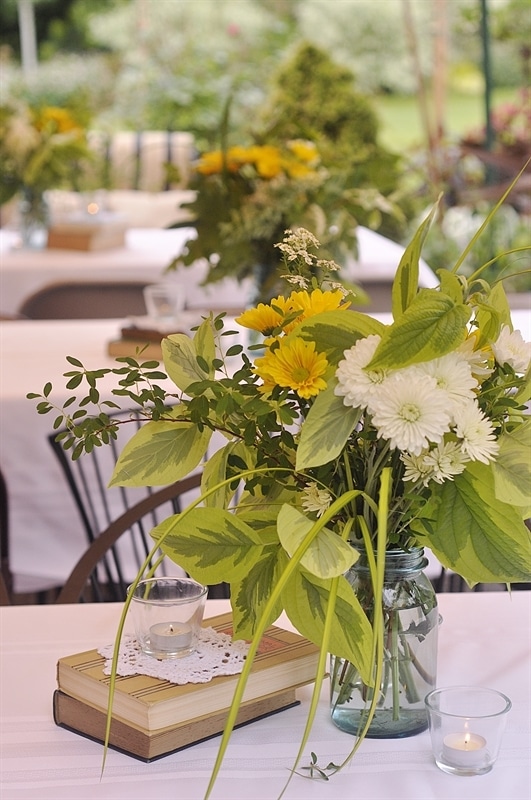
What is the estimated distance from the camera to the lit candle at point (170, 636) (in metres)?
1.00

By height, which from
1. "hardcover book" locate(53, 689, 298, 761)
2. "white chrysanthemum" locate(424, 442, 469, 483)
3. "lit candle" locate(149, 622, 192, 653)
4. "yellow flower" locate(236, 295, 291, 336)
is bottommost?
"hardcover book" locate(53, 689, 298, 761)

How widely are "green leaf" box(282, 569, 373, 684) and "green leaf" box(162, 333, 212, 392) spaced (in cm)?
18

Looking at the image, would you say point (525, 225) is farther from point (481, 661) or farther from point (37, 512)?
point (481, 661)

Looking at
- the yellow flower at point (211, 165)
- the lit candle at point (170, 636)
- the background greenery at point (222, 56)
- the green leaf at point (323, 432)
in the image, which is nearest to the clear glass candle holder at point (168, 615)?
the lit candle at point (170, 636)

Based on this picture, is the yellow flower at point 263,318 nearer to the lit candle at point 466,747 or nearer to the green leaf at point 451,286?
the green leaf at point 451,286

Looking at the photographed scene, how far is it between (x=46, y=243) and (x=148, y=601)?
9.91ft

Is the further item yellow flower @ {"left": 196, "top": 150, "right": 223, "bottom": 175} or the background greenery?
the background greenery

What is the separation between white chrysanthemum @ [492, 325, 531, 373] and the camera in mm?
912

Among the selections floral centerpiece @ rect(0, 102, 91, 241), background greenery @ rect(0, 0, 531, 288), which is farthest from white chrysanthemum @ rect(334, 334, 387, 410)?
background greenery @ rect(0, 0, 531, 288)

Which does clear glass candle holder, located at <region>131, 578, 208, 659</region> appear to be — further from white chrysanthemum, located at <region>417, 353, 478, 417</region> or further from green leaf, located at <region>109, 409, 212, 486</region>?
white chrysanthemum, located at <region>417, 353, 478, 417</region>

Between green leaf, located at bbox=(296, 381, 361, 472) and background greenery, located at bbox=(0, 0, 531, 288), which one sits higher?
green leaf, located at bbox=(296, 381, 361, 472)

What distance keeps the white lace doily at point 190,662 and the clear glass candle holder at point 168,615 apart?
0.01m

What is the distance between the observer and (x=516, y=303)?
4578mm

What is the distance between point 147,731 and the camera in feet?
3.06
